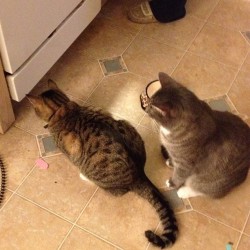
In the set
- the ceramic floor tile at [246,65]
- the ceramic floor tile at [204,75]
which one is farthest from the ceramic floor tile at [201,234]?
the ceramic floor tile at [246,65]

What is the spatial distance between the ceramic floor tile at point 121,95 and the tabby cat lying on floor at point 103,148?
0.30 metres

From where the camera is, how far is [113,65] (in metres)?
1.78

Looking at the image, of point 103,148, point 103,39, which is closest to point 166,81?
point 103,148

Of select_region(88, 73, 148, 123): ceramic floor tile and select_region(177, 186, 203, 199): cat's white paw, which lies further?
select_region(88, 73, 148, 123): ceramic floor tile

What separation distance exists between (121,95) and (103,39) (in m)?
0.39

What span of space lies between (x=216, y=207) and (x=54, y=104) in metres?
0.70

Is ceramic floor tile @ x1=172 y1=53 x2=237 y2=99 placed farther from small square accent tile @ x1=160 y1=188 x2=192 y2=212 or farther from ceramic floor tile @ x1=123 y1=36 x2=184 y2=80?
small square accent tile @ x1=160 y1=188 x2=192 y2=212

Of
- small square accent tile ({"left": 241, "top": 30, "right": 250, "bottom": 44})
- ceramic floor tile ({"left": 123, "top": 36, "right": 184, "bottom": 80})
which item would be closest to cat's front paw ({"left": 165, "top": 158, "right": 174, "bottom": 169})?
ceramic floor tile ({"left": 123, "top": 36, "right": 184, "bottom": 80})

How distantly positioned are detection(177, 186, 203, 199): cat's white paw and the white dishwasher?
0.71 m

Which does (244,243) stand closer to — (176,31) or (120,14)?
(176,31)

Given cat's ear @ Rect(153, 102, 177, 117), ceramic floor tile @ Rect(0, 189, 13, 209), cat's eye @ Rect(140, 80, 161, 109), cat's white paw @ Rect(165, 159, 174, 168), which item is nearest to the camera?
cat's ear @ Rect(153, 102, 177, 117)

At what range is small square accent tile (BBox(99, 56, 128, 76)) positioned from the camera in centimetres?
176

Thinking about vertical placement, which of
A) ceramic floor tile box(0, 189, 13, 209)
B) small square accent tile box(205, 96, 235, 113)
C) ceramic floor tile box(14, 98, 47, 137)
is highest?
ceramic floor tile box(14, 98, 47, 137)

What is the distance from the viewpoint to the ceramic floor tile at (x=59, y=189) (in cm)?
134
